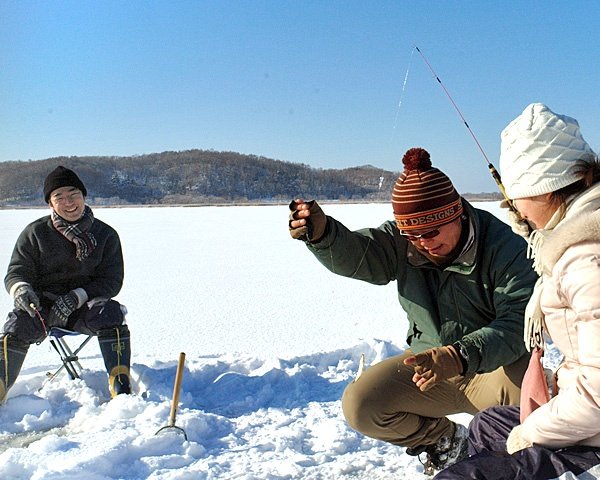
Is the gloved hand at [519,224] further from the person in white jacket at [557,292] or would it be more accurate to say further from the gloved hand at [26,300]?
the gloved hand at [26,300]

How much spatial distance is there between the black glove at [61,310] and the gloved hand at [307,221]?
180 centimetres

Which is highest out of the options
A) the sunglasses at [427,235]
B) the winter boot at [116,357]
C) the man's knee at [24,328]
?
the sunglasses at [427,235]

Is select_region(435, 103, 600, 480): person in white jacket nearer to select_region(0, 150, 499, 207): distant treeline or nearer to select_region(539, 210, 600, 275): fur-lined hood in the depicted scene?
select_region(539, 210, 600, 275): fur-lined hood

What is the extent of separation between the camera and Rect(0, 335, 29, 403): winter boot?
3.29m

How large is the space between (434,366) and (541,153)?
765 millimetres

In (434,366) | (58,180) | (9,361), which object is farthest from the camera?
(58,180)

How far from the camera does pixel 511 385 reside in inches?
90.9

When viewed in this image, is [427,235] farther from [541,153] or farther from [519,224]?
[541,153]

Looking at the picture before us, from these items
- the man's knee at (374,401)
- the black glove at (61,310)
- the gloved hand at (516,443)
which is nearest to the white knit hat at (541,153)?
the gloved hand at (516,443)

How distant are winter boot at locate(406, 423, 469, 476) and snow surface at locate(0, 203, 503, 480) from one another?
72 mm

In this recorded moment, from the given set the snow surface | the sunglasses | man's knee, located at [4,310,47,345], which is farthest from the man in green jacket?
man's knee, located at [4,310,47,345]

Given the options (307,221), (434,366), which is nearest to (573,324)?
(434,366)

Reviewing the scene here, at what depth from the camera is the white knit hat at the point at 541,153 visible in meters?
1.65

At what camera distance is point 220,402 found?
11.3 feet
